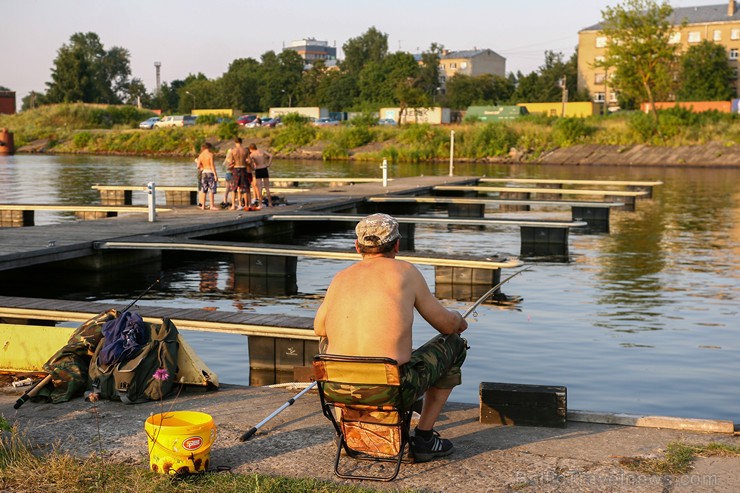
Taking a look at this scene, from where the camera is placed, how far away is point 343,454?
6.08 meters

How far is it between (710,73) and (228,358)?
8821cm

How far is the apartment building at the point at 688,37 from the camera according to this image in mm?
100062

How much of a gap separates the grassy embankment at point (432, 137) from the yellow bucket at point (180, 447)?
6315 centimetres

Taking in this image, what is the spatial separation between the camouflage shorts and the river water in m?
3.84

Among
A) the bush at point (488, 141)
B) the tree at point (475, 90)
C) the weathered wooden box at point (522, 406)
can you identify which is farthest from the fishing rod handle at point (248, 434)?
the tree at point (475, 90)

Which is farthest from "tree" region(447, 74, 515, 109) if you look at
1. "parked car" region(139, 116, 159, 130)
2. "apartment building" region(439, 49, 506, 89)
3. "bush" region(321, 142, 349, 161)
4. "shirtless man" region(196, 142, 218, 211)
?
"shirtless man" region(196, 142, 218, 211)

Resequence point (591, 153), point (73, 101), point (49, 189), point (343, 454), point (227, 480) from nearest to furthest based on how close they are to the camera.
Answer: point (227, 480) < point (343, 454) < point (49, 189) < point (591, 153) < point (73, 101)

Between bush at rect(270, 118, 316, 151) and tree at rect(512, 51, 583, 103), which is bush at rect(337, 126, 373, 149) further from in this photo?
tree at rect(512, 51, 583, 103)

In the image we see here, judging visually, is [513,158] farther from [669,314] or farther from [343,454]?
[343,454]

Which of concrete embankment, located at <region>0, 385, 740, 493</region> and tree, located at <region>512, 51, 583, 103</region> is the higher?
tree, located at <region>512, 51, 583, 103</region>

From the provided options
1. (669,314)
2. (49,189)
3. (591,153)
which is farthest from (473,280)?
(591,153)

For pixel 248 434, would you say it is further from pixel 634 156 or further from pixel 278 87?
pixel 278 87

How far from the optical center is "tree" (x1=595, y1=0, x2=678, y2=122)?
78.2 meters

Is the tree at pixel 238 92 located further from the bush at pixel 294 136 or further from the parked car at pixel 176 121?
the bush at pixel 294 136
